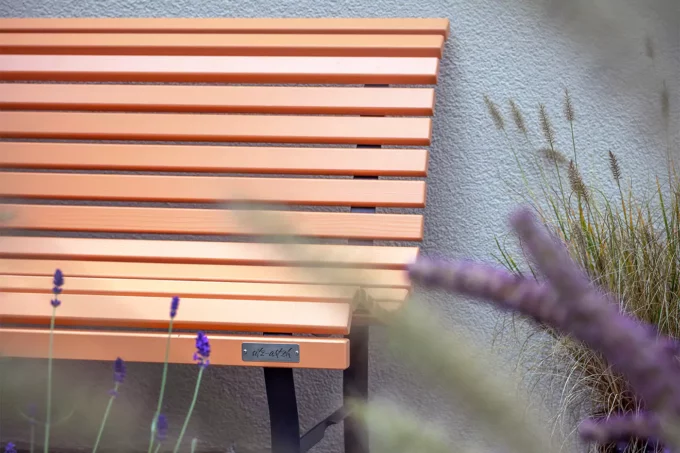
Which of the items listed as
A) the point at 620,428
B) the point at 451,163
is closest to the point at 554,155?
the point at 451,163

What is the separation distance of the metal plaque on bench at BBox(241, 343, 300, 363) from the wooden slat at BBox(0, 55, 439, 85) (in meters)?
0.88

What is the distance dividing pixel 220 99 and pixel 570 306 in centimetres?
207

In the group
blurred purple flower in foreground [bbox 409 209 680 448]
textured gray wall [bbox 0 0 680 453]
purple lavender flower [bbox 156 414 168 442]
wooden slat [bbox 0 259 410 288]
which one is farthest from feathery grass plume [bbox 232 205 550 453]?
textured gray wall [bbox 0 0 680 453]

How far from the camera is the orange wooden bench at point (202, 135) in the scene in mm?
1988

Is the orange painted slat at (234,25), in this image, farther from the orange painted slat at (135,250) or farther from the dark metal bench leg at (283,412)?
A: the dark metal bench leg at (283,412)

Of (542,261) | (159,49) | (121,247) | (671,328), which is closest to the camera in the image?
(542,261)

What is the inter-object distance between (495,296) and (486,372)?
3 cm

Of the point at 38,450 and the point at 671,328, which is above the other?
the point at 671,328

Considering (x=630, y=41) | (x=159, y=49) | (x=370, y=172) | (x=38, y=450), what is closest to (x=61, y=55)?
(x=159, y=49)

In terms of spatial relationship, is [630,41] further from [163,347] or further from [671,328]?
[671,328]

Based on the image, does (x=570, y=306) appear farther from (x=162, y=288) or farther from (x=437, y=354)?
(x=162, y=288)

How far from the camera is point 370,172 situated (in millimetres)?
2041

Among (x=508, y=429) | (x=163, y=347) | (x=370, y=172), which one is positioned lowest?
(x=163, y=347)

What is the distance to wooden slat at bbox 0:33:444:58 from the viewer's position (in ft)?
6.97
